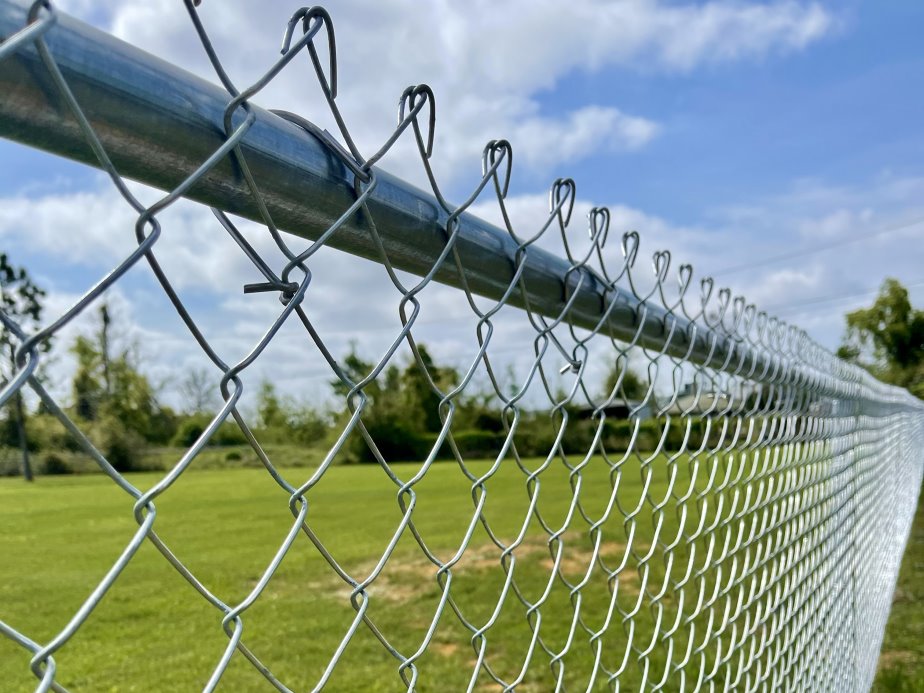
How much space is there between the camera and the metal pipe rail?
0.50m

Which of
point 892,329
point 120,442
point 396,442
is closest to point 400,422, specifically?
point 396,442

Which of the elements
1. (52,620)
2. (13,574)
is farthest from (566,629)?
(13,574)

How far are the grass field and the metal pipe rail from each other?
660 millimetres

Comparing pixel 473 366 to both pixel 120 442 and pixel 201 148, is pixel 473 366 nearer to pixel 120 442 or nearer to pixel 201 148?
pixel 201 148

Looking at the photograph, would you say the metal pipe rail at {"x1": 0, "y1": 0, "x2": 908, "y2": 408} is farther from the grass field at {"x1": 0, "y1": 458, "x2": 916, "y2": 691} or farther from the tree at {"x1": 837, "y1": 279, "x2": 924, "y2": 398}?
the tree at {"x1": 837, "y1": 279, "x2": 924, "y2": 398}

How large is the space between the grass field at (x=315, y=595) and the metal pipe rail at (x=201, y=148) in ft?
2.17

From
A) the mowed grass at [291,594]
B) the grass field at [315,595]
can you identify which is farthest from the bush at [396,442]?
the grass field at [315,595]

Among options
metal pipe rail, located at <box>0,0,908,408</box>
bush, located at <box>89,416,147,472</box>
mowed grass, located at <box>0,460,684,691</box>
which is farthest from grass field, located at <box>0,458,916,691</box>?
bush, located at <box>89,416,147,472</box>

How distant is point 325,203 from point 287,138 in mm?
71

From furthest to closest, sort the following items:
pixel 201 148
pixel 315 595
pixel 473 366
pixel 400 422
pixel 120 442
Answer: pixel 400 422 < pixel 120 442 < pixel 315 595 < pixel 473 366 < pixel 201 148

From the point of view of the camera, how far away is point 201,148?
1.95 ft

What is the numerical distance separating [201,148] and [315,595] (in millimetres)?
6633

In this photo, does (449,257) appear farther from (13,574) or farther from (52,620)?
(13,574)

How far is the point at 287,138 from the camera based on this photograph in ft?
2.20
